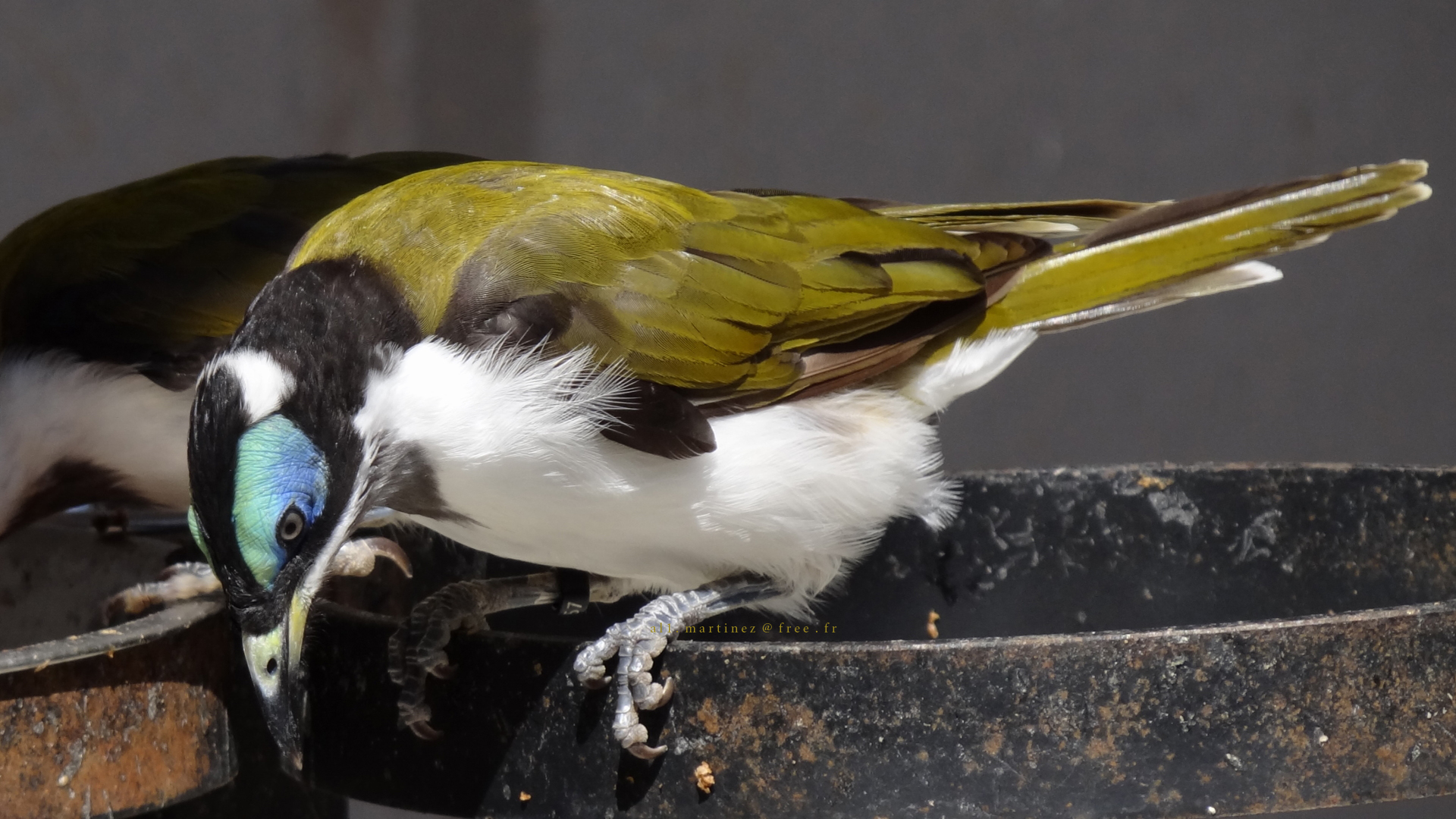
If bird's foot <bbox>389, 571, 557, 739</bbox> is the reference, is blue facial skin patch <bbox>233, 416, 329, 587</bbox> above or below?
above

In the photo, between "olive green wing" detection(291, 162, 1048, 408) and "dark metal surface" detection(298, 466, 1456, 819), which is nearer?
"dark metal surface" detection(298, 466, 1456, 819)

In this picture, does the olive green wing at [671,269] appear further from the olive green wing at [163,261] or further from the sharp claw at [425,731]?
the olive green wing at [163,261]

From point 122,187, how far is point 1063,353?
9.98ft

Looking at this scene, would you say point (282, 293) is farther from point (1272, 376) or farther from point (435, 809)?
point (1272, 376)

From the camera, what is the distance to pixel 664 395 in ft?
7.42

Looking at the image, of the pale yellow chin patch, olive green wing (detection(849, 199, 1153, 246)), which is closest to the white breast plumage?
olive green wing (detection(849, 199, 1153, 246))

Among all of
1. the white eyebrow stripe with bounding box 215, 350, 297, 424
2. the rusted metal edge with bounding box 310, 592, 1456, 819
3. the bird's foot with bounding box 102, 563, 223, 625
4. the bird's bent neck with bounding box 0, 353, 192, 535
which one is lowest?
the bird's foot with bounding box 102, 563, 223, 625

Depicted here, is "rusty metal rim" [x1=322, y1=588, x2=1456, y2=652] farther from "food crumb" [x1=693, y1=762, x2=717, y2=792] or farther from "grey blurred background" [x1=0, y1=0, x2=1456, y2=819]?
"grey blurred background" [x1=0, y1=0, x2=1456, y2=819]

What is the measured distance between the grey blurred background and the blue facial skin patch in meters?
2.65

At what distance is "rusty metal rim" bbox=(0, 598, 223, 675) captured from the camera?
1.68 meters

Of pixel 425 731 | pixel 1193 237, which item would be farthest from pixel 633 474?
pixel 1193 237

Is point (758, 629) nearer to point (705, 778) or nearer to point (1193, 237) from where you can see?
point (1193, 237)

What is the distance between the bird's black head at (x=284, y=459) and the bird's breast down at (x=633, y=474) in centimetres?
7

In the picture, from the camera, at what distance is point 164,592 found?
2732mm
